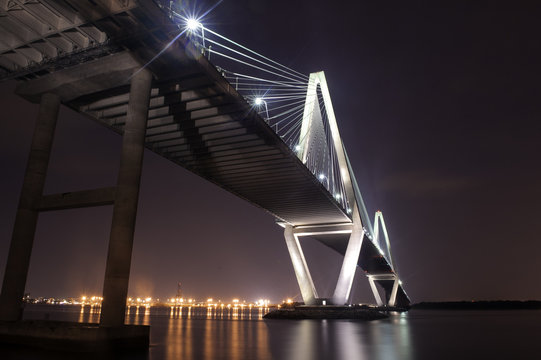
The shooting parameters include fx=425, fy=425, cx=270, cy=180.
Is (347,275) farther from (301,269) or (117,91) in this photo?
(117,91)

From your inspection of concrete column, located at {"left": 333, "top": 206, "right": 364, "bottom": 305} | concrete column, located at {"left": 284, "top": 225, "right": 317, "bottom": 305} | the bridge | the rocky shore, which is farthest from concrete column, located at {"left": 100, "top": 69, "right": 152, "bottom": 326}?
concrete column, located at {"left": 284, "top": 225, "right": 317, "bottom": 305}

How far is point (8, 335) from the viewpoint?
11.9 meters

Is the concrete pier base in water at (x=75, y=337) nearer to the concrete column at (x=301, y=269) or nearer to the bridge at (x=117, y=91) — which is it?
the bridge at (x=117, y=91)

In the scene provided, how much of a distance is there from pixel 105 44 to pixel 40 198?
5.42 meters

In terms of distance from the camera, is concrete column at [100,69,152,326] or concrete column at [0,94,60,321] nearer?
concrete column at [100,69,152,326]

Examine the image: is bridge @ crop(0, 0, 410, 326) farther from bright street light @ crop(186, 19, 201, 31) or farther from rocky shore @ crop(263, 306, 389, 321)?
rocky shore @ crop(263, 306, 389, 321)

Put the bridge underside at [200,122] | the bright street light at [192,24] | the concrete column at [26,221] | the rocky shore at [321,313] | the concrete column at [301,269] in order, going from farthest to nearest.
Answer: the concrete column at [301,269]
the rocky shore at [321,313]
the bridge underside at [200,122]
the bright street light at [192,24]
the concrete column at [26,221]

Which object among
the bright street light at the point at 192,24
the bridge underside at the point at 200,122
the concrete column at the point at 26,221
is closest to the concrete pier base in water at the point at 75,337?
the concrete column at the point at 26,221

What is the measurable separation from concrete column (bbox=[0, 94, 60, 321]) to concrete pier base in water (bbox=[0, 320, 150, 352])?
101 cm

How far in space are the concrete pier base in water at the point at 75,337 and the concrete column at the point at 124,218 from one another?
57 centimetres

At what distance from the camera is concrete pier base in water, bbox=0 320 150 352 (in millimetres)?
10625

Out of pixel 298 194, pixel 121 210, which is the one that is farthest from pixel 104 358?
pixel 298 194

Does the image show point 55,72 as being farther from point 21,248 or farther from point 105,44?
point 21,248

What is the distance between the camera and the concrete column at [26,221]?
13.1 meters
